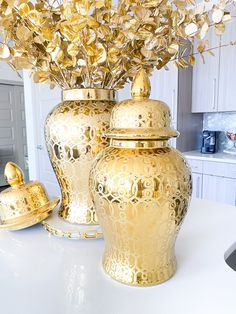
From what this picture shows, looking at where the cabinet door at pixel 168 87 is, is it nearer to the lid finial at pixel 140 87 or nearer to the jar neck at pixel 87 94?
the jar neck at pixel 87 94

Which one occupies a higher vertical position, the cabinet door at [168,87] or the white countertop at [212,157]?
the cabinet door at [168,87]

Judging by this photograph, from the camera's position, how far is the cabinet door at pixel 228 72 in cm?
271

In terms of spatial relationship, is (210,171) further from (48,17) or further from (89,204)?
(48,17)

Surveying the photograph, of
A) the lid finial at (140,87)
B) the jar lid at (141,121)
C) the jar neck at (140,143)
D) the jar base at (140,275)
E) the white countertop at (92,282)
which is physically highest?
the lid finial at (140,87)

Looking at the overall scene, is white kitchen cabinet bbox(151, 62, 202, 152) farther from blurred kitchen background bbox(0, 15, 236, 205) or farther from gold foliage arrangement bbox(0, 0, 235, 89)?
gold foliage arrangement bbox(0, 0, 235, 89)

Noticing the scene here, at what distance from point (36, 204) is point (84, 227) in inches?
5.4

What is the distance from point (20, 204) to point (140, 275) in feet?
1.14

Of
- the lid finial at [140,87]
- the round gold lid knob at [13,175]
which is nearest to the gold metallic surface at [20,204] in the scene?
the round gold lid knob at [13,175]

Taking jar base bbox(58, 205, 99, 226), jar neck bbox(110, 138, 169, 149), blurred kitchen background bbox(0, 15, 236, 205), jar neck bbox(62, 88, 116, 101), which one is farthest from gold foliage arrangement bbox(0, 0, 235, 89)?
blurred kitchen background bbox(0, 15, 236, 205)

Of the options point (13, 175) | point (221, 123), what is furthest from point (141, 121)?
point (221, 123)

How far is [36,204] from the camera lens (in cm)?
69

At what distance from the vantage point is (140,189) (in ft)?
1.39

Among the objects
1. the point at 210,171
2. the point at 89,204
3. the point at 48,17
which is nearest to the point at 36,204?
the point at 89,204

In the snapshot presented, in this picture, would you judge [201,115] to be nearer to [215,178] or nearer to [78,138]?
[215,178]
